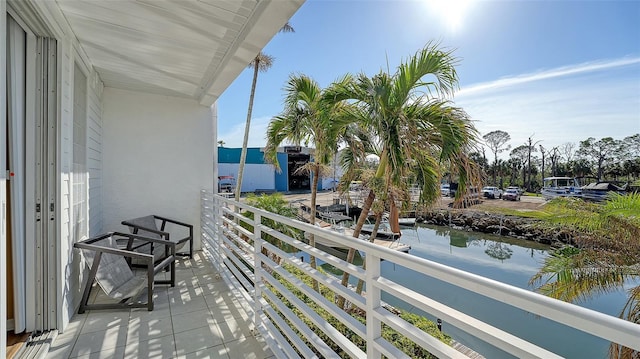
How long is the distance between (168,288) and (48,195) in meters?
1.60

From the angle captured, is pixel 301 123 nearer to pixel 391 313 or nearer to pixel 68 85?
pixel 68 85

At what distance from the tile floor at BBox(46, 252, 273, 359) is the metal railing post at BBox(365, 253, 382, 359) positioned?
1246 millimetres

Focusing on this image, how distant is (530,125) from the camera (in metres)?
24.4

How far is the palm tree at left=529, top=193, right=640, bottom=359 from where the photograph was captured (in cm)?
321

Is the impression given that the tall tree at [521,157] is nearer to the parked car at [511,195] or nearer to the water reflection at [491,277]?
the parked car at [511,195]

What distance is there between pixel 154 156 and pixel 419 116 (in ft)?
12.9

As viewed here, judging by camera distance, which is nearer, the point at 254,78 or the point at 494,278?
the point at 254,78

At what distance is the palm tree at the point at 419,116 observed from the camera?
319cm

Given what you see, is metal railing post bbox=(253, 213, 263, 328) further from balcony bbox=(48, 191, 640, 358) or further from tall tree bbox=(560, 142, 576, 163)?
tall tree bbox=(560, 142, 576, 163)

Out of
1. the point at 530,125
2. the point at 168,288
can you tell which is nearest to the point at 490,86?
the point at 530,125

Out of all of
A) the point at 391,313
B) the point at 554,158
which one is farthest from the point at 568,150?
the point at 391,313

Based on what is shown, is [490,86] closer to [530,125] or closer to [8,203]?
[530,125]

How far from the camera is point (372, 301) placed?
122cm

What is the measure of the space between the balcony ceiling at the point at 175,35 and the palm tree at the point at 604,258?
3891mm
